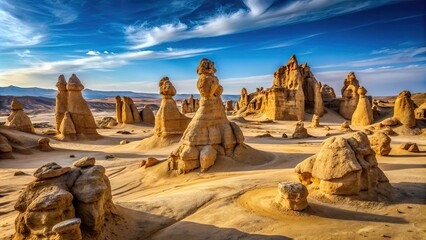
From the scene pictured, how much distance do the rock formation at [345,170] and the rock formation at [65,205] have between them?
5.45 metres

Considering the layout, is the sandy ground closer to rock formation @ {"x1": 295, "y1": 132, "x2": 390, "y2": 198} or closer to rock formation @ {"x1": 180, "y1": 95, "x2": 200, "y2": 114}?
rock formation @ {"x1": 295, "y1": 132, "x2": 390, "y2": 198}

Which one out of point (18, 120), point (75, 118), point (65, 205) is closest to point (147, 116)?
point (75, 118)

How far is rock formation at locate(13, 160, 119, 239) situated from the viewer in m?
4.84

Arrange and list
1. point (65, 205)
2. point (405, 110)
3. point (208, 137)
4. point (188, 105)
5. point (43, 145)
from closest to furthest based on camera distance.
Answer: point (65, 205) → point (208, 137) → point (43, 145) → point (405, 110) → point (188, 105)

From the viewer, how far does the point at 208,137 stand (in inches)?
491

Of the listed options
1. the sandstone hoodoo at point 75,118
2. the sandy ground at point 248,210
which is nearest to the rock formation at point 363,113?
the sandy ground at point 248,210

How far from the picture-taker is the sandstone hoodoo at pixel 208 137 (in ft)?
38.7

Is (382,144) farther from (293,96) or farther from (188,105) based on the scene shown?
(188,105)

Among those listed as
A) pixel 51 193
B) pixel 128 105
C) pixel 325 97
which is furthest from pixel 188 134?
pixel 325 97

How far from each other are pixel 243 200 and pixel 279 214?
1.24 meters

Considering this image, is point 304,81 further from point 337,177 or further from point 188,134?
point 337,177

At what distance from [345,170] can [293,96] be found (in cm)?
3002

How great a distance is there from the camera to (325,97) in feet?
139

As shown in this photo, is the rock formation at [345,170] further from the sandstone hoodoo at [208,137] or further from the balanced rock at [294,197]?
the sandstone hoodoo at [208,137]
